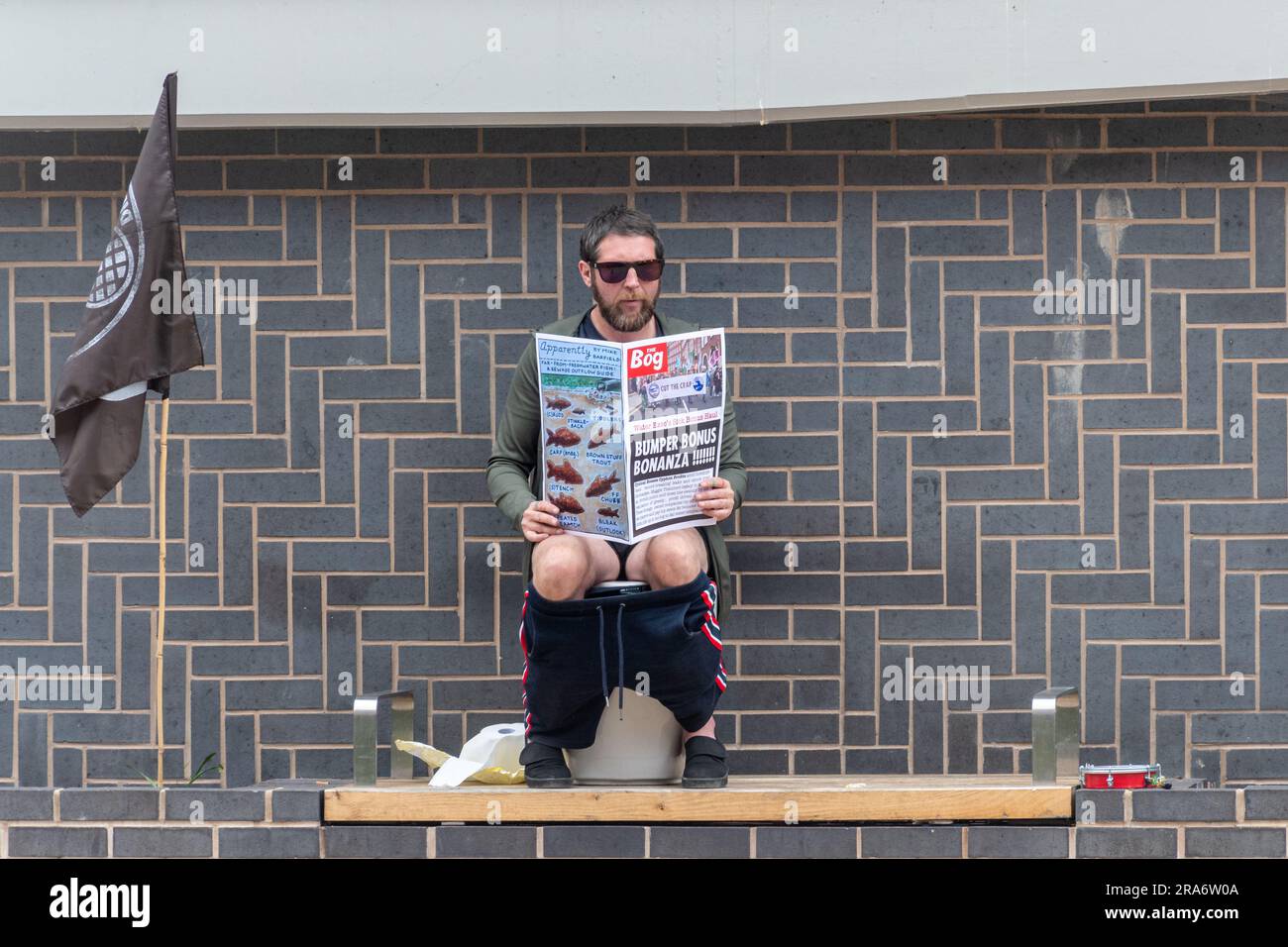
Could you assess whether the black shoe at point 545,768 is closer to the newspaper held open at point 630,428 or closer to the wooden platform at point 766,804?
the wooden platform at point 766,804

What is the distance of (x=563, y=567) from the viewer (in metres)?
4.66

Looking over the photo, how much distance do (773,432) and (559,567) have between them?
1397mm

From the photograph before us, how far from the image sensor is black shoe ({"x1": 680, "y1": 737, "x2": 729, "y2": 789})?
15.7 feet

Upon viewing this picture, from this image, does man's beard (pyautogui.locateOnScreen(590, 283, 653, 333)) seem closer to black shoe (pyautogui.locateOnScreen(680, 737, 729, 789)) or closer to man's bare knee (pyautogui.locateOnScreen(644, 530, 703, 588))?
man's bare knee (pyautogui.locateOnScreen(644, 530, 703, 588))

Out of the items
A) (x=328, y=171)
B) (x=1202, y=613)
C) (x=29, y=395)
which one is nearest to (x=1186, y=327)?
(x=1202, y=613)

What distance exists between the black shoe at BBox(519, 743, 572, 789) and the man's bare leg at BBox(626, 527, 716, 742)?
591 millimetres

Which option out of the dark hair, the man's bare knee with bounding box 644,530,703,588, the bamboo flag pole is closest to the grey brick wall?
the bamboo flag pole

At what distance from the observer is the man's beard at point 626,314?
4.96m

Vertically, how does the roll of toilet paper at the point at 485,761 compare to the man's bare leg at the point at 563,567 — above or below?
below

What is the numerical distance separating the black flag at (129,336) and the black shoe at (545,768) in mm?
1612

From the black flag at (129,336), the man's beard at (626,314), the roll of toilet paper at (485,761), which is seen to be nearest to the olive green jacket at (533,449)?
the man's beard at (626,314)

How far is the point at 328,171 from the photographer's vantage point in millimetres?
5824

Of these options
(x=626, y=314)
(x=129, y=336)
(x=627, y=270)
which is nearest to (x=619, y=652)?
(x=626, y=314)
